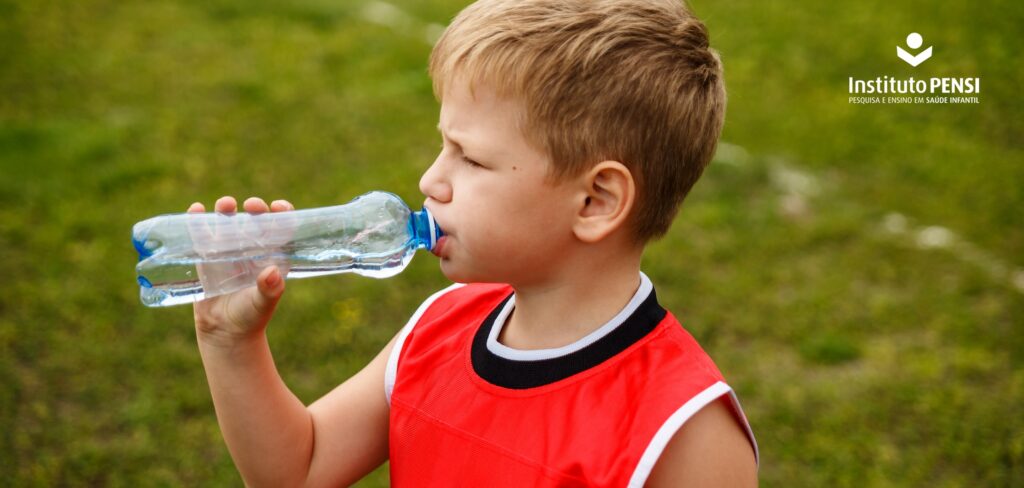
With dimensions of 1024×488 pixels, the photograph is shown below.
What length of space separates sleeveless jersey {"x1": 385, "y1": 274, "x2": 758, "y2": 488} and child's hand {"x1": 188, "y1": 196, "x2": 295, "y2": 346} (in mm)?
368

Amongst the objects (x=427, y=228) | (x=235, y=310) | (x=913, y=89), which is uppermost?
(x=427, y=228)

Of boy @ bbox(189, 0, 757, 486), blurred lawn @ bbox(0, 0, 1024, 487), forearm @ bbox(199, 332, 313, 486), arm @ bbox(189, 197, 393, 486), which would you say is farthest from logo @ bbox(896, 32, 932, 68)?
forearm @ bbox(199, 332, 313, 486)

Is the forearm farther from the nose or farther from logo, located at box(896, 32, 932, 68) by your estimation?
logo, located at box(896, 32, 932, 68)

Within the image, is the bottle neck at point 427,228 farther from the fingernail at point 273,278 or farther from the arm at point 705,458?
Result: the arm at point 705,458

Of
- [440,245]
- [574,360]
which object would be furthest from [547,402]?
[440,245]

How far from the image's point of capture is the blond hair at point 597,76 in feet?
6.41

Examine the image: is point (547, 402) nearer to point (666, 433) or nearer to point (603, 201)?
point (666, 433)

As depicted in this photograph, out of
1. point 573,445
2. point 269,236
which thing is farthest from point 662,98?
point 269,236

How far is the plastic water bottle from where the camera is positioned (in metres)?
2.09

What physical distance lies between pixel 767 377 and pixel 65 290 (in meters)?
3.38

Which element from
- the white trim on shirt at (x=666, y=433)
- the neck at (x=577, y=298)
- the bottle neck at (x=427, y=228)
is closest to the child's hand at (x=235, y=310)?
the bottle neck at (x=427, y=228)

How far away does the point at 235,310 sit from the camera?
6.70 ft

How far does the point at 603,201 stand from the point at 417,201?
13.0 ft

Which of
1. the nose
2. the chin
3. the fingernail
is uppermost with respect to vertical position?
the nose
